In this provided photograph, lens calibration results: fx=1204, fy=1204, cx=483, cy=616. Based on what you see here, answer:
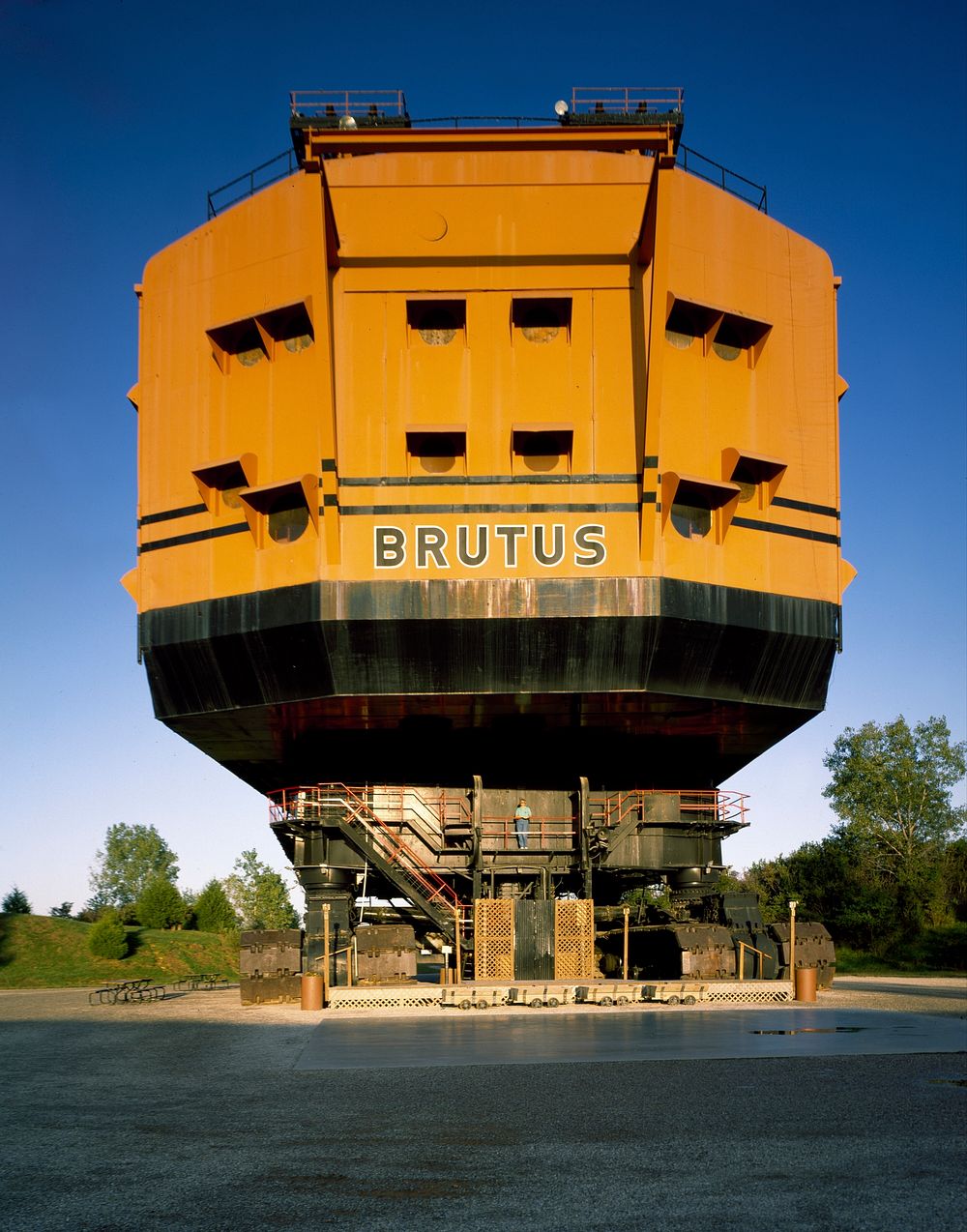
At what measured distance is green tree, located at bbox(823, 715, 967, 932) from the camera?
7184cm

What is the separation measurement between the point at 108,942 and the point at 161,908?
12958mm

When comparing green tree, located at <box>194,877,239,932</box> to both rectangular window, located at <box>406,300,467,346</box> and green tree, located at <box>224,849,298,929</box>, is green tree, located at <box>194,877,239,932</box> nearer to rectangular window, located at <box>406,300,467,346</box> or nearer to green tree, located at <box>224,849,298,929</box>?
green tree, located at <box>224,849,298,929</box>

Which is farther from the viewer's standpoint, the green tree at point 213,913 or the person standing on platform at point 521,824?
the green tree at point 213,913

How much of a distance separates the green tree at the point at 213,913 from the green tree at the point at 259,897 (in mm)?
15478

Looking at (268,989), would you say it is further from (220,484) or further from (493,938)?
(220,484)

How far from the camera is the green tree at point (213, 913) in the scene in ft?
224

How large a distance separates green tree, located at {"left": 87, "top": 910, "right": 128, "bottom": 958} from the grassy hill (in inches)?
10.3

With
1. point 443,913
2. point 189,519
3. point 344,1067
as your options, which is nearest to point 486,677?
point 443,913

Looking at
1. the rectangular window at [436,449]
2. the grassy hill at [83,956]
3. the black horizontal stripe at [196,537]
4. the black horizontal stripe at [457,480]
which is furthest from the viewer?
the grassy hill at [83,956]

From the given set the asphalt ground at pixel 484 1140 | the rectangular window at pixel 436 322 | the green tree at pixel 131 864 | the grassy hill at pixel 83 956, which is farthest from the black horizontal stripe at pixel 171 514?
the green tree at pixel 131 864

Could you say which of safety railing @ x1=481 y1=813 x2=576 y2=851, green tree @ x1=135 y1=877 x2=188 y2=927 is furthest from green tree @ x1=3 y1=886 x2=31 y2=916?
safety railing @ x1=481 y1=813 x2=576 y2=851

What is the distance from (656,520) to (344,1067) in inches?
647

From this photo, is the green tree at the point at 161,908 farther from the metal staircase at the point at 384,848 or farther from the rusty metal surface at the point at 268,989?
the rusty metal surface at the point at 268,989

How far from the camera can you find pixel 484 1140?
11734 millimetres
